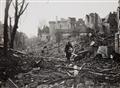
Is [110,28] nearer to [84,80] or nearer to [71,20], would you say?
[71,20]

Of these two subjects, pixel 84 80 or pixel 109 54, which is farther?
pixel 109 54

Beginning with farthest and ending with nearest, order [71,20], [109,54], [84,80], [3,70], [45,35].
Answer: [45,35], [71,20], [109,54], [3,70], [84,80]

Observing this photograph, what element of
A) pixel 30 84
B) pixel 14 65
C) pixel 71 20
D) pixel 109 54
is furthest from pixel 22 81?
pixel 71 20

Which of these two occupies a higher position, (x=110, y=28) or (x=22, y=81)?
(x=110, y=28)

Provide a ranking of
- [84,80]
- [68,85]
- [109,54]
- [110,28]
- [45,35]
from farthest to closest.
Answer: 1. [45,35]
2. [110,28]
3. [109,54]
4. [84,80]
5. [68,85]

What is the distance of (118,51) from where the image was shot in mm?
19578

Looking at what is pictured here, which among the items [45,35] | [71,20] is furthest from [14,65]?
[45,35]

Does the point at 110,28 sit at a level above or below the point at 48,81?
above

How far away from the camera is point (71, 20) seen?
Result: 7150cm

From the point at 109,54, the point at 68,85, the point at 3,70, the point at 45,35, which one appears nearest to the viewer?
the point at 68,85

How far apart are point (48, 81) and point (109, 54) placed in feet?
33.4

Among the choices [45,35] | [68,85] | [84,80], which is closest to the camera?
[68,85]

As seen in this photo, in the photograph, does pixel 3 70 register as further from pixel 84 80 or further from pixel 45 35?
pixel 45 35

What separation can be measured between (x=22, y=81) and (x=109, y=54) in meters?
10.6
